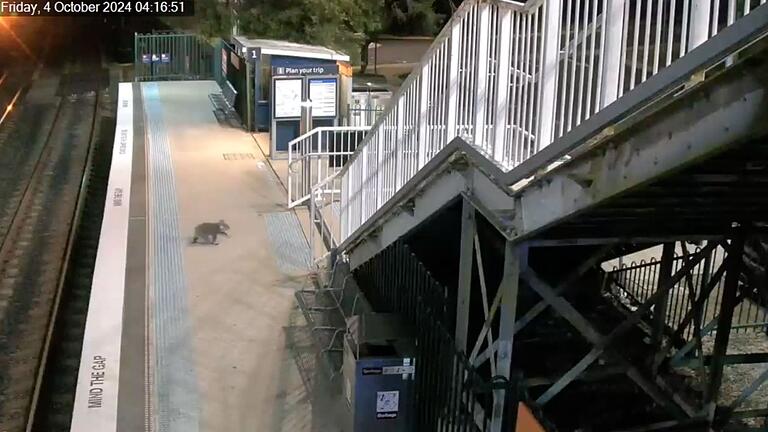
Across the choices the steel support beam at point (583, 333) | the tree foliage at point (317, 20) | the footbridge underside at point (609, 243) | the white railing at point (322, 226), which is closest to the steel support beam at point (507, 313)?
the footbridge underside at point (609, 243)

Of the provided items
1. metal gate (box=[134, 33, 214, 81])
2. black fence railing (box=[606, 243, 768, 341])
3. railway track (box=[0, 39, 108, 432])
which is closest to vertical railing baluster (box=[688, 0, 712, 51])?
black fence railing (box=[606, 243, 768, 341])

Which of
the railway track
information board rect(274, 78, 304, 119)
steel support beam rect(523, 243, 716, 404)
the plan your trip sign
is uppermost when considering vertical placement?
the plan your trip sign

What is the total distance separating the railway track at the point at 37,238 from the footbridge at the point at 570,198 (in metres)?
3.17

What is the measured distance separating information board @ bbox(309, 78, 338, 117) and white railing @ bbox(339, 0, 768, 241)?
8.91 metres

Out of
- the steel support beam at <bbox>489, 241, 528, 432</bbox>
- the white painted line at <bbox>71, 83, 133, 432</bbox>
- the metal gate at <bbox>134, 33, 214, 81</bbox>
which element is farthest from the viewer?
the metal gate at <bbox>134, 33, 214, 81</bbox>

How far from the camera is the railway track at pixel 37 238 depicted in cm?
887

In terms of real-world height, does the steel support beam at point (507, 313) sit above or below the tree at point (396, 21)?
below

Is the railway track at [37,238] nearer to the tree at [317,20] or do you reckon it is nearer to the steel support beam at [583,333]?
the steel support beam at [583,333]

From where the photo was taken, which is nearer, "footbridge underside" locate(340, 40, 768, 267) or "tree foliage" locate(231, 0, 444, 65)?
"footbridge underside" locate(340, 40, 768, 267)

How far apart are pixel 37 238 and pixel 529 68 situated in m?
9.61

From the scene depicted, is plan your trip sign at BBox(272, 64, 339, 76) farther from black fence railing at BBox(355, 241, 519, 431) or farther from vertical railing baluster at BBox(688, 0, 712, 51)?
vertical railing baluster at BBox(688, 0, 712, 51)

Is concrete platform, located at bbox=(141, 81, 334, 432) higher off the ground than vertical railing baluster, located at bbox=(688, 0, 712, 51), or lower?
lower

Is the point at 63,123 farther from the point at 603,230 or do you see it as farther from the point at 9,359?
the point at 603,230

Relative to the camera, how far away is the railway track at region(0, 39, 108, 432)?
8.87m
